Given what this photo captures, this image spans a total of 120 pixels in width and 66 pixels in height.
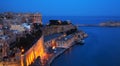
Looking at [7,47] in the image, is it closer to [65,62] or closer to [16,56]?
[16,56]

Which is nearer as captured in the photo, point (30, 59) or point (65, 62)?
point (30, 59)

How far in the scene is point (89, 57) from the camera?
13.8 m

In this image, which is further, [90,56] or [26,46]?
[90,56]

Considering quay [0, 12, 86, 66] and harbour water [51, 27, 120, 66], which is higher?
quay [0, 12, 86, 66]

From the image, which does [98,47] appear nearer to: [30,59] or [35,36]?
[35,36]

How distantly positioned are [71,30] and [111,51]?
657 centimetres

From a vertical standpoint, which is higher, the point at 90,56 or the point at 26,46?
the point at 26,46

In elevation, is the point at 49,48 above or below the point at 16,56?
below

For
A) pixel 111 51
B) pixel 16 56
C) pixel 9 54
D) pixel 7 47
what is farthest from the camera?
pixel 111 51

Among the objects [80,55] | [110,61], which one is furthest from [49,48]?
[110,61]

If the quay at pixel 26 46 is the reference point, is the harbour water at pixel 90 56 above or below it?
below

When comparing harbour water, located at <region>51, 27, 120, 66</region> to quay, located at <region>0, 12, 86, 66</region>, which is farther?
harbour water, located at <region>51, 27, 120, 66</region>

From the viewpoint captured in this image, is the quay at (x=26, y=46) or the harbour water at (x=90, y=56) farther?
the harbour water at (x=90, y=56)

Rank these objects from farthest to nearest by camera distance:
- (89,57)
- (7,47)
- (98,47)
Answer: (98,47)
(89,57)
(7,47)
